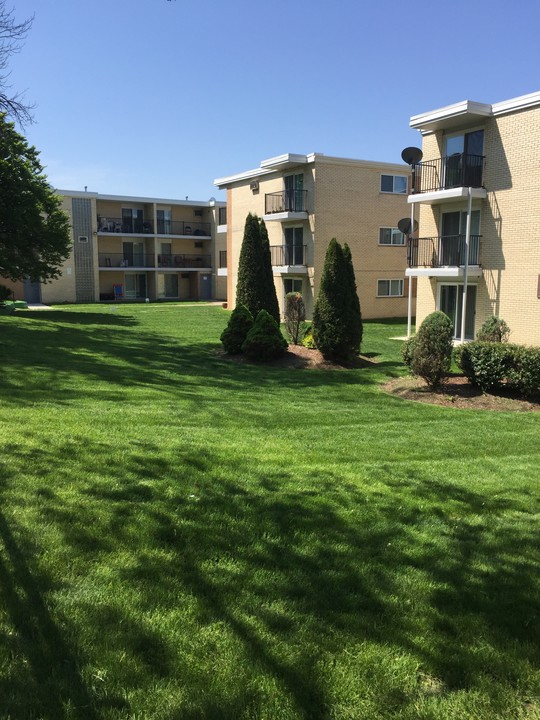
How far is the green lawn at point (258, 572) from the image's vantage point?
281cm

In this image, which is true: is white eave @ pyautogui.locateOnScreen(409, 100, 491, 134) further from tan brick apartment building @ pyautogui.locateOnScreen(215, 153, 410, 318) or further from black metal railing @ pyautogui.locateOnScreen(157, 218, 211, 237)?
black metal railing @ pyautogui.locateOnScreen(157, 218, 211, 237)

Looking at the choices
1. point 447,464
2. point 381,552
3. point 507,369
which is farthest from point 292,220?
point 381,552

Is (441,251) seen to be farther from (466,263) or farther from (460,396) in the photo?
(460,396)

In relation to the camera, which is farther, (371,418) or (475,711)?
(371,418)

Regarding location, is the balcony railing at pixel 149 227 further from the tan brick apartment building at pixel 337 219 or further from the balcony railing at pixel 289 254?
the balcony railing at pixel 289 254

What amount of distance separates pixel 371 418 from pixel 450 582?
6.03 meters

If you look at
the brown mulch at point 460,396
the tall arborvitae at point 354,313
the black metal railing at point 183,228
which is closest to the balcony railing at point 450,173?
the tall arborvitae at point 354,313

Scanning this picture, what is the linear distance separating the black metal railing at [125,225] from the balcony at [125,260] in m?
1.87

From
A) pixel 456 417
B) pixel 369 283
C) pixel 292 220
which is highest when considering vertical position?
pixel 292 220

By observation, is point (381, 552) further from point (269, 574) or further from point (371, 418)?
point (371, 418)

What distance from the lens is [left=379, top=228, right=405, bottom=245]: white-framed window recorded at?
30656 millimetres

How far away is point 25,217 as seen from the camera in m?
23.8

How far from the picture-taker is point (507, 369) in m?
12.0

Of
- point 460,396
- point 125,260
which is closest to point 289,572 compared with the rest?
point 460,396
